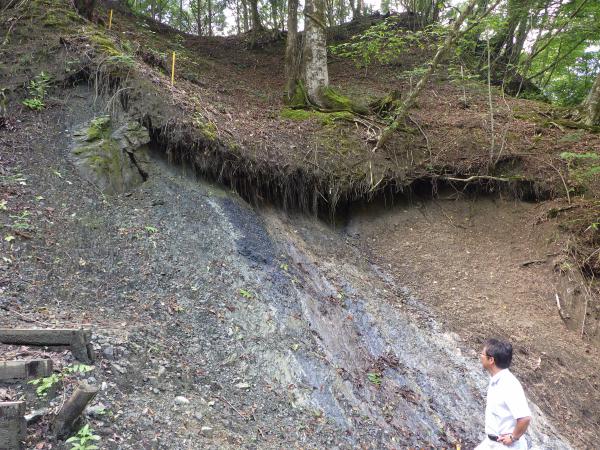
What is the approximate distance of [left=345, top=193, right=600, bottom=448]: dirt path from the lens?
6.56 meters

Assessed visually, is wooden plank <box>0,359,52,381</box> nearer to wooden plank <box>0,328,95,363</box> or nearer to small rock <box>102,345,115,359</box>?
wooden plank <box>0,328,95,363</box>

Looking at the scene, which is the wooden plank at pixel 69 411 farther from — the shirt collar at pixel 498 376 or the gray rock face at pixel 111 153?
the gray rock face at pixel 111 153

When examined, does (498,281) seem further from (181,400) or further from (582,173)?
(181,400)

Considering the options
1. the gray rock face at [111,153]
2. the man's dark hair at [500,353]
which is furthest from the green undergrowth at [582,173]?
the gray rock face at [111,153]

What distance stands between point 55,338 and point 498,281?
7.45 m

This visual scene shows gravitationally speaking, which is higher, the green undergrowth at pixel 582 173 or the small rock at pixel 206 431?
the green undergrowth at pixel 582 173

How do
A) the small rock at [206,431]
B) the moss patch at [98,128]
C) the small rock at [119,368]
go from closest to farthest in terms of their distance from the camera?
1. the small rock at [206,431]
2. the small rock at [119,368]
3. the moss patch at [98,128]

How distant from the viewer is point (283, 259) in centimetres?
704

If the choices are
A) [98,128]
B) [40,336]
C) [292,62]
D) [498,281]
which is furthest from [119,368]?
[292,62]

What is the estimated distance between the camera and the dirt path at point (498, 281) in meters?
6.56

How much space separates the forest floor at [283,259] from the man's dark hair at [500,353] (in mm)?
2076

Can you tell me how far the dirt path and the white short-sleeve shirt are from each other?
3539mm

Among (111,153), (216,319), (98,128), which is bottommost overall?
(216,319)

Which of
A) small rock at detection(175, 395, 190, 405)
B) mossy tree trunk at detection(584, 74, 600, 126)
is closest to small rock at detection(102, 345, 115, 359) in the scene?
small rock at detection(175, 395, 190, 405)
